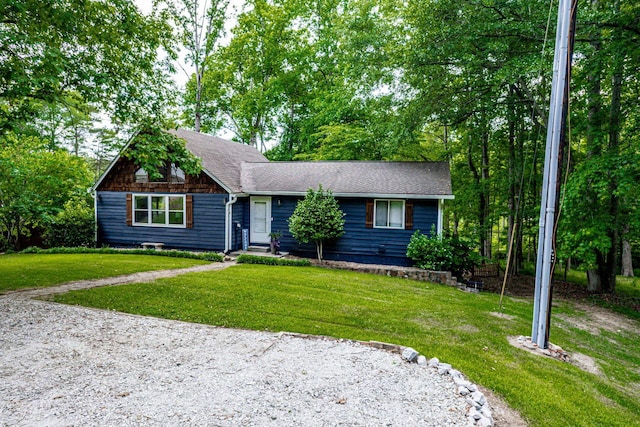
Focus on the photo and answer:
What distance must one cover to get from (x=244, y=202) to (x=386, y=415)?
11.7 meters

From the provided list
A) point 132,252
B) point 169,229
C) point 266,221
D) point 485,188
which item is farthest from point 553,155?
point 132,252

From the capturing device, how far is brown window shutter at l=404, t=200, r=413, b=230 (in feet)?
40.7

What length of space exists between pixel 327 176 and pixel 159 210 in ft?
22.8

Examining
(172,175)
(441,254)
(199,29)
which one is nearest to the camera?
(441,254)

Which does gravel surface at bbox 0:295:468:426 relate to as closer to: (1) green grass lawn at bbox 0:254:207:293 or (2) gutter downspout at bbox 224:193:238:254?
(1) green grass lawn at bbox 0:254:207:293

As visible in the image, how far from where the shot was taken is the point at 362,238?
13016 millimetres

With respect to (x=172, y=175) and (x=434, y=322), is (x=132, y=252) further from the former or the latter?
(x=434, y=322)

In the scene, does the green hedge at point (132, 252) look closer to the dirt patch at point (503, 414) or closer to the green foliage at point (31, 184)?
the green foliage at point (31, 184)

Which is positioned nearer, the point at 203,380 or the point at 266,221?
the point at 203,380

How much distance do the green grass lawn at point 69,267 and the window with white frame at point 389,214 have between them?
634 centimetres

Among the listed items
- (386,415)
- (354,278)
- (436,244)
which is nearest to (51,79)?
(386,415)

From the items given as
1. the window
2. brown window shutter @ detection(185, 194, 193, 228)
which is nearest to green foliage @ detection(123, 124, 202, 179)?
brown window shutter @ detection(185, 194, 193, 228)

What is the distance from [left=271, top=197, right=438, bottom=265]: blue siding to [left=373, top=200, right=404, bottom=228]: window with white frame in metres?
0.22

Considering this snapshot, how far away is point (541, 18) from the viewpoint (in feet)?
30.8
